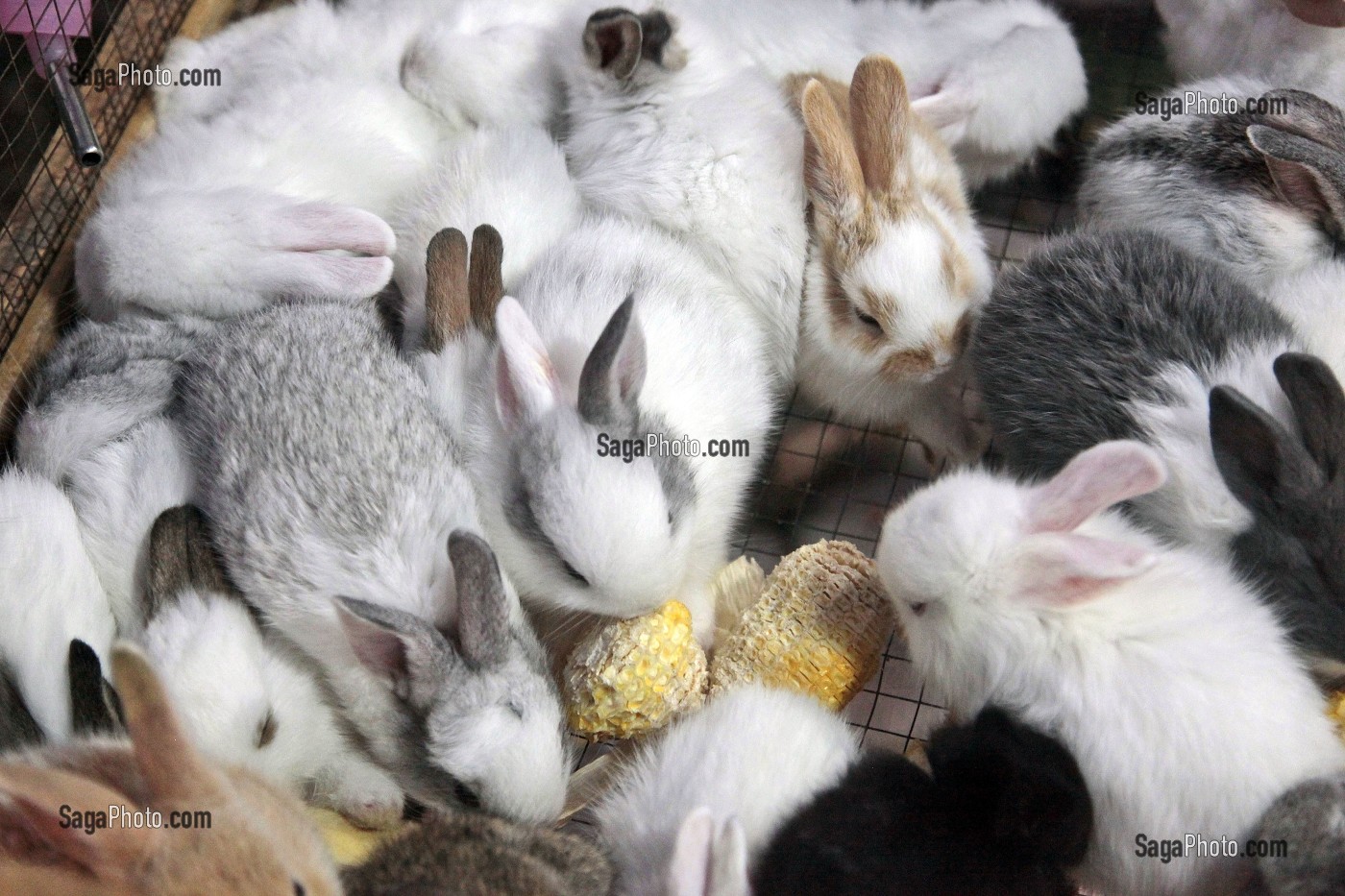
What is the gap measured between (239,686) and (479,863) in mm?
447

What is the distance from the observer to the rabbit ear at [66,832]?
Result: 1.21m

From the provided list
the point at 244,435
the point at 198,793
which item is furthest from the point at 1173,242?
the point at 198,793

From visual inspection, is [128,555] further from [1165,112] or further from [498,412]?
[1165,112]

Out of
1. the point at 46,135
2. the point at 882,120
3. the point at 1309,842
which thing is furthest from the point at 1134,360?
the point at 46,135

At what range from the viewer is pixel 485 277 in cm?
201

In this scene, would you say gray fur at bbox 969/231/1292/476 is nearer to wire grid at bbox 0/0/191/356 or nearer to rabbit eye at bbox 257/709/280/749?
rabbit eye at bbox 257/709/280/749

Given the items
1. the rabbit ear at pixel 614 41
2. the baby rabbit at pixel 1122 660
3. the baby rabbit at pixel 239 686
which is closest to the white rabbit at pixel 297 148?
the rabbit ear at pixel 614 41

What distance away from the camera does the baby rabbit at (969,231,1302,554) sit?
1797 millimetres

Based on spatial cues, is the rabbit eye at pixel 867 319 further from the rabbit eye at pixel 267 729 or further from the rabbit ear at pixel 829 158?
the rabbit eye at pixel 267 729

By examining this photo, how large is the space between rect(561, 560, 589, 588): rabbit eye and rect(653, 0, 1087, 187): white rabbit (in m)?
1.14

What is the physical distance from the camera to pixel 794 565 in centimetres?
192

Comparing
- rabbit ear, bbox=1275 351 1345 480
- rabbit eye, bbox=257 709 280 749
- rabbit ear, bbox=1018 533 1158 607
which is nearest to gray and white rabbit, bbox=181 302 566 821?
rabbit eye, bbox=257 709 280 749

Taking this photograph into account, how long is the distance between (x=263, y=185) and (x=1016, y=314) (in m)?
1.32

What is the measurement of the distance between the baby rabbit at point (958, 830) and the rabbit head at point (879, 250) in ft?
2.38
